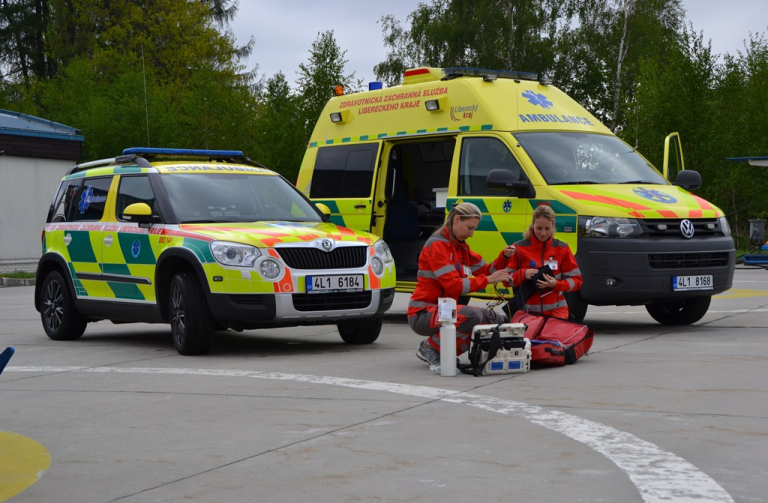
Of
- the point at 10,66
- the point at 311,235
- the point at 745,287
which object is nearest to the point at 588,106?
the point at 10,66

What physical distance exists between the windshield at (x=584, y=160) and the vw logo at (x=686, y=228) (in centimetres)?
89

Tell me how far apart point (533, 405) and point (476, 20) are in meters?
45.3

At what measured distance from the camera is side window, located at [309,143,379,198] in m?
14.1

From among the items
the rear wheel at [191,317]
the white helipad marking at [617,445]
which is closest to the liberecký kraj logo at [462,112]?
the rear wheel at [191,317]

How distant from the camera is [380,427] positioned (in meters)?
Answer: 6.49

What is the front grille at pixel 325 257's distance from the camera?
10.2 metres

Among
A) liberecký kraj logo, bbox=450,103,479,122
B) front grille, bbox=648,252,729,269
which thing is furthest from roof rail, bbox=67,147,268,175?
front grille, bbox=648,252,729,269

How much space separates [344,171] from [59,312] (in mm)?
4038

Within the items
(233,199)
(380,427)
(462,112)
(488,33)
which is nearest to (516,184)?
(462,112)

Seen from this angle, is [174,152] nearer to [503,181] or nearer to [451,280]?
[503,181]

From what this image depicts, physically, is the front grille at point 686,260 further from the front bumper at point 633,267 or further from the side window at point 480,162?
the side window at point 480,162

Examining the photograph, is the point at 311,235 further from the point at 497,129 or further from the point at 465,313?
the point at 497,129

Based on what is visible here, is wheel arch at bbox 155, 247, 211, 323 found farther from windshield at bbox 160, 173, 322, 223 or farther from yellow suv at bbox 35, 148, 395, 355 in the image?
windshield at bbox 160, 173, 322, 223

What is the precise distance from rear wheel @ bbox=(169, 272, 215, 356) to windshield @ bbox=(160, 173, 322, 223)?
0.73m
